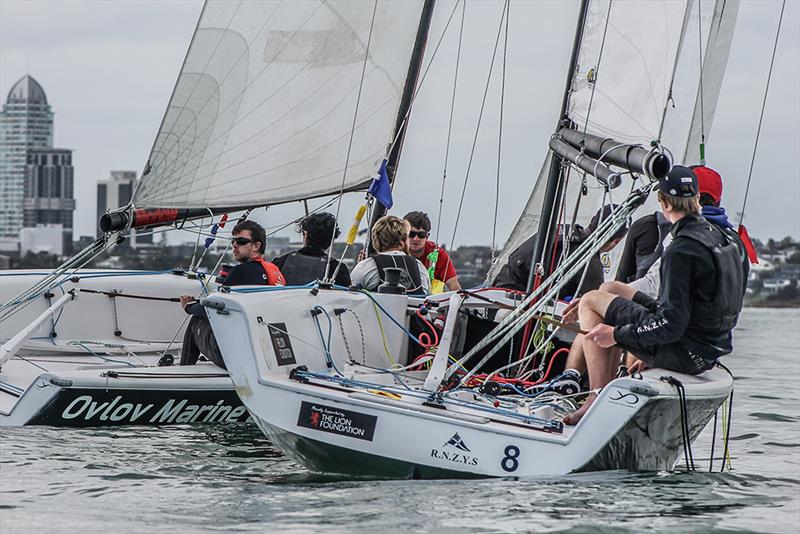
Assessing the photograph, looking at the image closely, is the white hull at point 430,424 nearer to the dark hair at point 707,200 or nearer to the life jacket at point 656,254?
the dark hair at point 707,200

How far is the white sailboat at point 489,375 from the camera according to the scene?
5652mm

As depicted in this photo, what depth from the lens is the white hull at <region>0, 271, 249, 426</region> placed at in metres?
7.59

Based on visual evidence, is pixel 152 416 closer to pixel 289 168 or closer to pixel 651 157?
pixel 289 168

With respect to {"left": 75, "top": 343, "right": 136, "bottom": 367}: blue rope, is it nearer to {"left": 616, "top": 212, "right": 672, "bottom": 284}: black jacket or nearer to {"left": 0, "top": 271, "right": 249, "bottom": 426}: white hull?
{"left": 0, "top": 271, "right": 249, "bottom": 426}: white hull

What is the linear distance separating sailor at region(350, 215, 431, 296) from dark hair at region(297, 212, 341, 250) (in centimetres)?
57

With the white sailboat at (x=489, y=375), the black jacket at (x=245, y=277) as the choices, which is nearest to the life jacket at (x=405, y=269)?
the white sailboat at (x=489, y=375)

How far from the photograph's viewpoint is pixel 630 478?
5.81 metres

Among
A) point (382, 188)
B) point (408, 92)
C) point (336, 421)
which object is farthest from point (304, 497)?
point (408, 92)

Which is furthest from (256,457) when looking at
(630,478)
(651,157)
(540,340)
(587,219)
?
(587,219)

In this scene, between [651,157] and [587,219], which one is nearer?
[651,157]

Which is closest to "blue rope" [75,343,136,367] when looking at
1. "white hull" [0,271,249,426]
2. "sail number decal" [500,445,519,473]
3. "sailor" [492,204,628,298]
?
"white hull" [0,271,249,426]

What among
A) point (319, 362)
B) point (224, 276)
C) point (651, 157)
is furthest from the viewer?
point (224, 276)

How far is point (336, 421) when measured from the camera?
5.87m

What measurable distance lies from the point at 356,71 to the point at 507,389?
12.5ft
